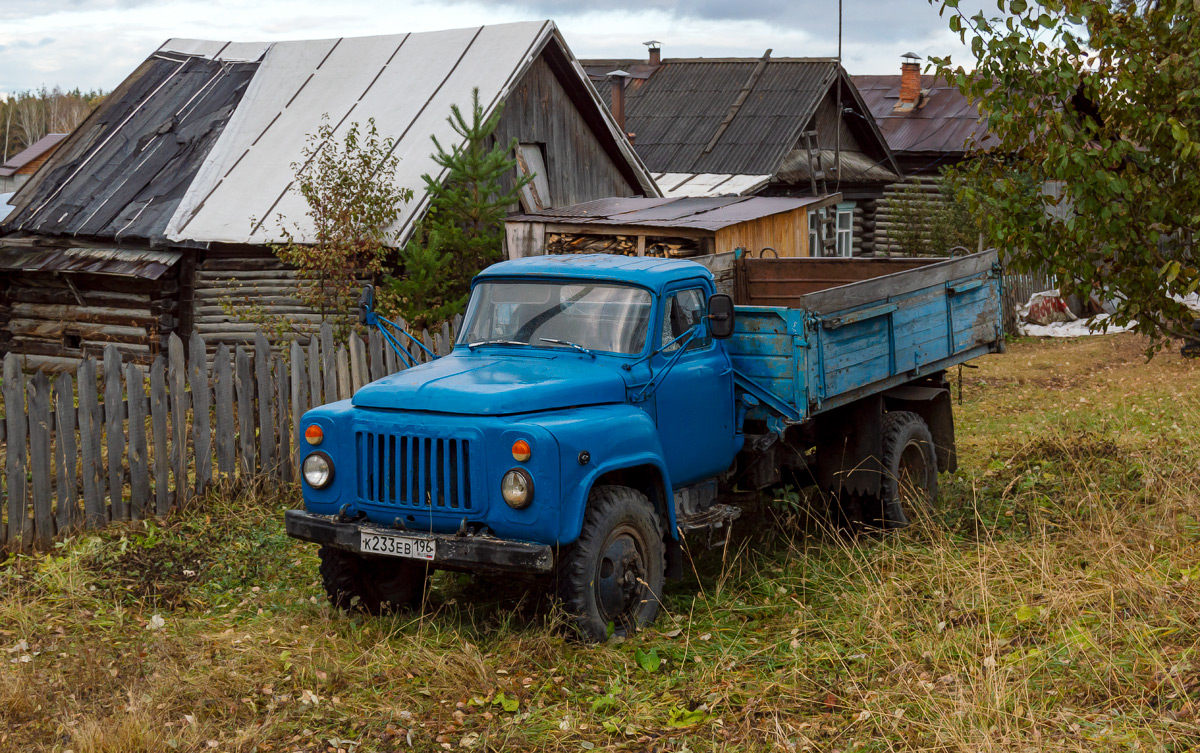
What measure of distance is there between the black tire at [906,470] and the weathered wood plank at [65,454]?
560cm

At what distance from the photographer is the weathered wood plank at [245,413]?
29.2 feet

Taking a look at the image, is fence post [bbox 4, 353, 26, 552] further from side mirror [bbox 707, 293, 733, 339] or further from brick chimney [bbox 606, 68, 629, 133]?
brick chimney [bbox 606, 68, 629, 133]

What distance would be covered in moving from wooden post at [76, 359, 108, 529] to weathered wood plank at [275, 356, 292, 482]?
146 cm

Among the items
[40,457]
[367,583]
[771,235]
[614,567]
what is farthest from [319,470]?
[771,235]

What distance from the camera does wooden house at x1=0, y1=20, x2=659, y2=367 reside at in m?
15.6

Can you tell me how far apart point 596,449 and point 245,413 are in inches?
167

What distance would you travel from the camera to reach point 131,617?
649 cm

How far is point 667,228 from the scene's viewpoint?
546 inches

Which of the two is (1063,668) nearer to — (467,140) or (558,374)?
(558,374)

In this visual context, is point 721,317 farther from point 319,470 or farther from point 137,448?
point 137,448

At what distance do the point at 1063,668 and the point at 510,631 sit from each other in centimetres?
267

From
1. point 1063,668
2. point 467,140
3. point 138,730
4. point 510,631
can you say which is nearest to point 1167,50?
point 1063,668

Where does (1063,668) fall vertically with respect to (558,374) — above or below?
below

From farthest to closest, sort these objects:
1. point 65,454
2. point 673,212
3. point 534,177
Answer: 1. point 534,177
2. point 673,212
3. point 65,454
